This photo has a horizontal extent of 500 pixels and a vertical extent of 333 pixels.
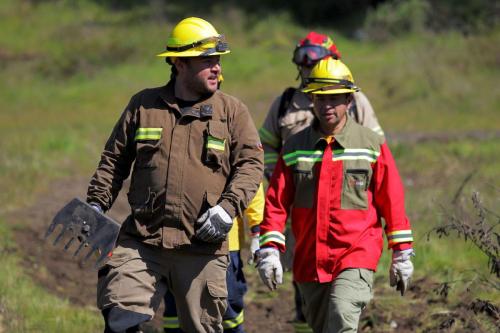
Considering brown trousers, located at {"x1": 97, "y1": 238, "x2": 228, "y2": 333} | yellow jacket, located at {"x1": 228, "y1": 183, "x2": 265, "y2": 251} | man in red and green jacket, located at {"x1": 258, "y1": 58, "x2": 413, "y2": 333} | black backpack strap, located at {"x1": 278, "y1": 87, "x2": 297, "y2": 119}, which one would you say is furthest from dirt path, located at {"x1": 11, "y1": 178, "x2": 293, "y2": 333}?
brown trousers, located at {"x1": 97, "y1": 238, "x2": 228, "y2": 333}

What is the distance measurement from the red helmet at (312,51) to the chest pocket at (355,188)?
191cm

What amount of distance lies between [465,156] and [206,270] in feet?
33.8

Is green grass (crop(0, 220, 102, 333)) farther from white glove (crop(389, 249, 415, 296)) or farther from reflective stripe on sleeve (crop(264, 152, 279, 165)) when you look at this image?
white glove (crop(389, 249, 415, 296))

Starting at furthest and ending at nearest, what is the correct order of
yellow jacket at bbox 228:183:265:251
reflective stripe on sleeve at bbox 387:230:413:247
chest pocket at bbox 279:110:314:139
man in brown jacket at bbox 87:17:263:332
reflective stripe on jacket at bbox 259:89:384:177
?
1. chest pocket at bbox 279:110:314:139
2. reflective stripe on jacket at bbox 259:89:384:177
3. yellow jacket at bbox 228:183:265:251
4. reflective stripe on sleeve at bbox 387:230:413:247
5. man in brown jacket at bbox 87:17:263:332

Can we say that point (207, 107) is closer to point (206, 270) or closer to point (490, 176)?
point (206, 270)

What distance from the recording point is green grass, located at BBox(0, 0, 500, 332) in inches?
387

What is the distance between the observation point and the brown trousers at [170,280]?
5.51 meters

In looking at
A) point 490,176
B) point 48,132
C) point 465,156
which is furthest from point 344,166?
point 48,132

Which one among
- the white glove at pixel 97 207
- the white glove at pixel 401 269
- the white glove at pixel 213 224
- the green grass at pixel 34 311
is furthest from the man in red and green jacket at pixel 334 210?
the green grass at pixel 34 311

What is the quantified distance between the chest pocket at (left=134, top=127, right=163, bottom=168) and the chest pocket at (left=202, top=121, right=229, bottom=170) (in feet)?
0.83

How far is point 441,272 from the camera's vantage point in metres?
9.27

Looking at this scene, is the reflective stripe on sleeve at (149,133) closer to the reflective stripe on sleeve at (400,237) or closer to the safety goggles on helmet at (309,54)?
the reflective stripe on sleeve at (400,237)

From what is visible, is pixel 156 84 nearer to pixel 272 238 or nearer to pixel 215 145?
pixel 272 238

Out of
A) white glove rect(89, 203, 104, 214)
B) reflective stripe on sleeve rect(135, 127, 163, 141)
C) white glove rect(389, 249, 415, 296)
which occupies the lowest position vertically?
white glove rect(389, 249, 415, 296)
